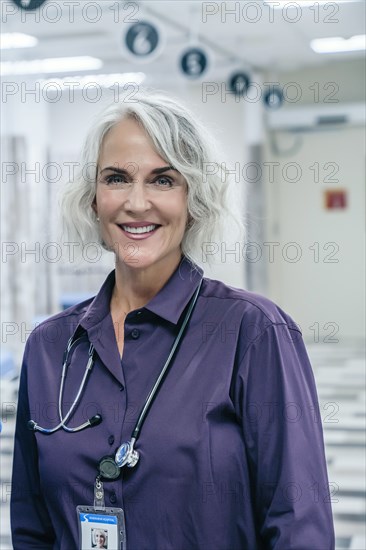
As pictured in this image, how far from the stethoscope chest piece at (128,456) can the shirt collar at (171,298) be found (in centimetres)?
25

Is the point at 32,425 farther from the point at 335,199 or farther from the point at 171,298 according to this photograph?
the point at 335,199

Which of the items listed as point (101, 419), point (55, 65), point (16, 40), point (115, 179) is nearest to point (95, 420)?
point (101, 419)

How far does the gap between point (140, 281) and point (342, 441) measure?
451 cm

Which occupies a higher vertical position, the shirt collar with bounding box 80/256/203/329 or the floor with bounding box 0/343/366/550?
the shirt collar with bounding box 80/256/203/329

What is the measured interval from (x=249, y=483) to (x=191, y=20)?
607 centimetres

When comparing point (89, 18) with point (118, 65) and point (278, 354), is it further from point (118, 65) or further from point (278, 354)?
point (278, 354)

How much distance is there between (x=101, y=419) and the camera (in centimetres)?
143

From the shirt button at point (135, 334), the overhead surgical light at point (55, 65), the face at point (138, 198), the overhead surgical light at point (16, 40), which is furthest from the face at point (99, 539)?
the overhead surgical light at point (55, 65)

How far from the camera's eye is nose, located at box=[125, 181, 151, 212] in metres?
1.46

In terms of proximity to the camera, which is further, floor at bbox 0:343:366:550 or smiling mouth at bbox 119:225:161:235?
floor at bbox 0:343:366:550

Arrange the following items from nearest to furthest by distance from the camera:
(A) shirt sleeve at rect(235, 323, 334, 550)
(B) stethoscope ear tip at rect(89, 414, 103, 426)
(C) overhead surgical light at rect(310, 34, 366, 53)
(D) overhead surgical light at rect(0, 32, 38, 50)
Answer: (A) shirt sleeve at rect(235, 323, 334, 550) → (B) stethoscope ear tip at rect(89, 414, 103, 426) → (D) overhead surgical light at rect(0, 32, 38, 50) → (C) overhead surgical light at rect(310, 34, 366, 53)

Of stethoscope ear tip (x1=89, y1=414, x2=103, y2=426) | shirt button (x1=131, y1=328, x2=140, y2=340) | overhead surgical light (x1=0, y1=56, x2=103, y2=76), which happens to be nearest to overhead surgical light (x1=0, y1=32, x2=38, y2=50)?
overhead surgical light (x1=0, y1=56, x2=103, y2=76)

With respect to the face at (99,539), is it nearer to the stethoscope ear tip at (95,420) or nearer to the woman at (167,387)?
the woman at (167,387)

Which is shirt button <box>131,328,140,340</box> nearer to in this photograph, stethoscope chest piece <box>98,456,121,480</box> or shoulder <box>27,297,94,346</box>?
shoulder <box>27,297,94,346</box>
